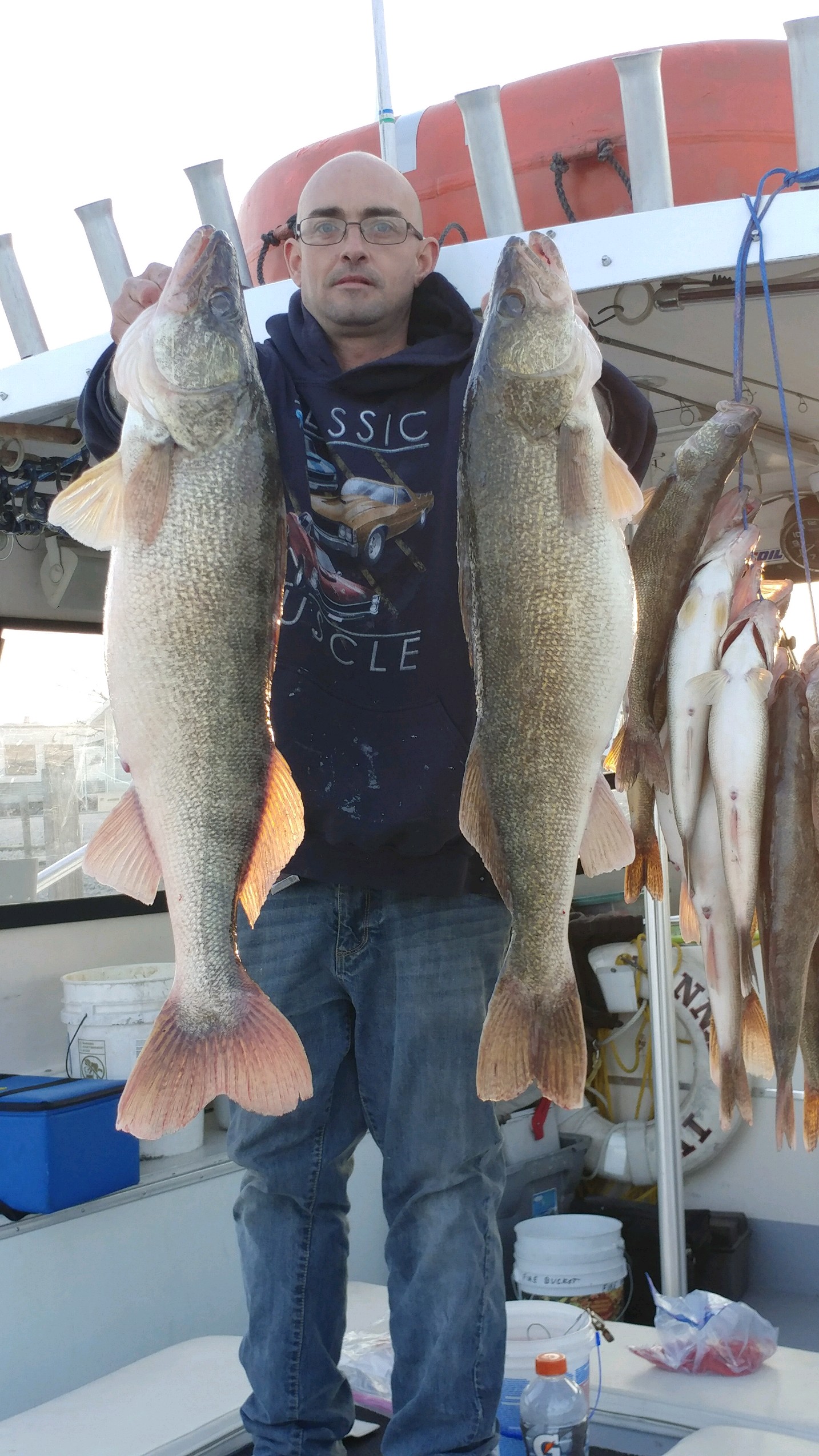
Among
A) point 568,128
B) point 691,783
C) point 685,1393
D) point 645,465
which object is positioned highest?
point 568,128

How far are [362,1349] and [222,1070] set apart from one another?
2.30 metres

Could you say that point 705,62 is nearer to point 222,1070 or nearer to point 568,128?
point 568,128

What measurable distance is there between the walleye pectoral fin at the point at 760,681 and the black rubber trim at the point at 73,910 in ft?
13.0

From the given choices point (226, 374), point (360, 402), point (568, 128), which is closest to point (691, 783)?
point (360, 402)

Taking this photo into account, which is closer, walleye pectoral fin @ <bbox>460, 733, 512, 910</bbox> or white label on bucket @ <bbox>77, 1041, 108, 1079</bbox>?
walleye pectoral fin @ <bbox>460, 733, 512, 910</bbox>

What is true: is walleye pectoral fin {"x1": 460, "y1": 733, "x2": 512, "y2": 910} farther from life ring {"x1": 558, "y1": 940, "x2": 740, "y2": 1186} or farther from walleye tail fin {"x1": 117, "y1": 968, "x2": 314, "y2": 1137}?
life ring {"x1": 558, "y1": 940, "x2": 740, "y2": 1186}

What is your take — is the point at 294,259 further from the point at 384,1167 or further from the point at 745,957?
the point at 384,1167

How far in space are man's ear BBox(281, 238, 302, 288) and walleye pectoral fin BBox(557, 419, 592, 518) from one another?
0.80m

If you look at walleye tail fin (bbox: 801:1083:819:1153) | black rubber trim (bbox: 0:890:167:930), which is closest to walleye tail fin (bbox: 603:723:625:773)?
walleye tail fin (bbox: 801:1083:819:1153)

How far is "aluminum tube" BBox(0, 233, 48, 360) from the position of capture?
180 inches

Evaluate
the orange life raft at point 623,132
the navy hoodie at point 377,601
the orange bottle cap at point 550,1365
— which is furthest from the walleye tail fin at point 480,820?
the orange life raft at point 623,132

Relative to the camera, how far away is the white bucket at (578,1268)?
5301mm

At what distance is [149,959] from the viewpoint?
6.44 metres

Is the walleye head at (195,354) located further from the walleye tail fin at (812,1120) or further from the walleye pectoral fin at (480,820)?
the walleye tail fin at (812,1120)
